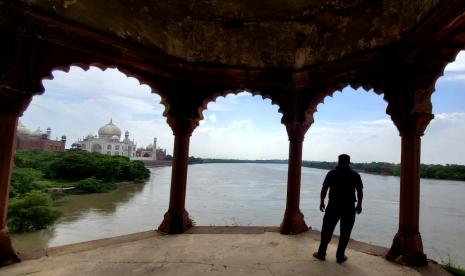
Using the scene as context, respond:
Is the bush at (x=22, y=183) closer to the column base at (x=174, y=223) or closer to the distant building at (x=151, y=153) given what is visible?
the column base at (x=174, y=223)

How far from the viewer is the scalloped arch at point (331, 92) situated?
13.7ft

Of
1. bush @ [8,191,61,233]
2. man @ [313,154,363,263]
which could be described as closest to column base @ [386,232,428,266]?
man @ [313,154,363,263]

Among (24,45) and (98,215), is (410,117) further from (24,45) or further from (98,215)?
(98,215)

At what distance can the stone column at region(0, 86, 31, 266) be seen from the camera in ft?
10.9

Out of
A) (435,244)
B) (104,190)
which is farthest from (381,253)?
(104,190)

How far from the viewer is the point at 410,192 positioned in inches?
150

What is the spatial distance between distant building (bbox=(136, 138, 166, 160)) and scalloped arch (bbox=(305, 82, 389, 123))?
87700 millimetres

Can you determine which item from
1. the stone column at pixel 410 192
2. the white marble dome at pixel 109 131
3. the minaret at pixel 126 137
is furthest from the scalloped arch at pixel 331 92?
the minaret at pixel 126 137

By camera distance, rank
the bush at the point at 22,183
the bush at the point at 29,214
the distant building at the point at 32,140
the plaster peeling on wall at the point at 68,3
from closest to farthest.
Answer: the plaster peeling on wall at the point at 68,3 < the bush at the point at 29,214 < the bush at the point at 22,183 < the distant building at the point at 32,140

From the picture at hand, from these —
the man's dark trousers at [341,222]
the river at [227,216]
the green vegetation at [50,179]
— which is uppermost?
the man's dark trousers at [341,222]

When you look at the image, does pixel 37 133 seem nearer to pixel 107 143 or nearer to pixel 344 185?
pixel 107 143

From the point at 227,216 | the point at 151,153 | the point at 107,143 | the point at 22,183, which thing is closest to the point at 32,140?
the point at 107,143

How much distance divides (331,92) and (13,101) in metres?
3.98

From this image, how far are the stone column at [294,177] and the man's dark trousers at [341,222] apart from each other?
1232 millimetres
